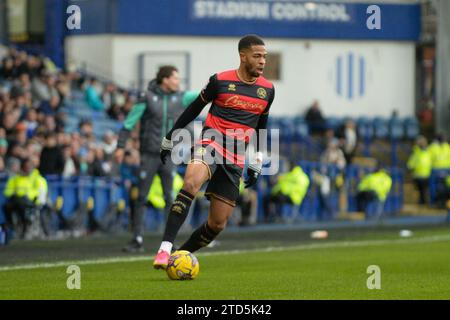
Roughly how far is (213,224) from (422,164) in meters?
24.7

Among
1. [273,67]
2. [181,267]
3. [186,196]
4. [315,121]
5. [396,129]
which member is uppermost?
[273,67]

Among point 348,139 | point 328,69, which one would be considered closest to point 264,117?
point 348,139

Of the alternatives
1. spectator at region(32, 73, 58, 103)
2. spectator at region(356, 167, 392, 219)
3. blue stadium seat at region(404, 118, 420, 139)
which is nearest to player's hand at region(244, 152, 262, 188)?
spectator at region(32, 73, 58, 103)

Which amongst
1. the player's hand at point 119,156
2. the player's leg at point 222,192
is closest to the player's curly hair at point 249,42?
the player's leg at point 222,192

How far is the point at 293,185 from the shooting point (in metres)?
31.6

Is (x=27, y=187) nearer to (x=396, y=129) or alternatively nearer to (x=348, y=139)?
(x=348, y=139)

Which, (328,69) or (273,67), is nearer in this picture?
(273,67)

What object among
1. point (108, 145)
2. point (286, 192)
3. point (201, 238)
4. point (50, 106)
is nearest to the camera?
point (201, 238)

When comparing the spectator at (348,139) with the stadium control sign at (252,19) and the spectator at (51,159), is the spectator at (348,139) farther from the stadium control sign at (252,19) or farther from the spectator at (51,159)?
the spectator at (51,159)

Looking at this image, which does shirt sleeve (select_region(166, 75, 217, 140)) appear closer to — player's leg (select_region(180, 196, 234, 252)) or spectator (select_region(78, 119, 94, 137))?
player's leg (select_region(180, 196, 234, 252))

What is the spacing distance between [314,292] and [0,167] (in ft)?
42.0

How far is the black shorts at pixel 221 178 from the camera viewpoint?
13.3 m

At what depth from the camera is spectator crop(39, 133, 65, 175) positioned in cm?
2505

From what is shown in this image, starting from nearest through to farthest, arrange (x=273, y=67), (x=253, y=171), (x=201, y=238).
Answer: (x=201, y=238), (x=253, y=171), (x=273, y=67)
